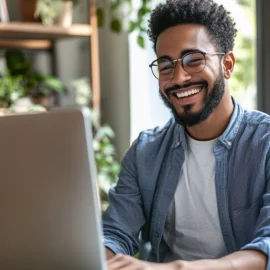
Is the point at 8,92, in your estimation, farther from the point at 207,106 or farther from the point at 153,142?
the point at 207,106

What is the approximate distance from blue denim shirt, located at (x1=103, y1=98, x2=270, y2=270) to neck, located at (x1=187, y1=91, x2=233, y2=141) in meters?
0.02

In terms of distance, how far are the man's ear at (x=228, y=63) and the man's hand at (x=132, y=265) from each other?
587 mm

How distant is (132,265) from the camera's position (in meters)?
1.08

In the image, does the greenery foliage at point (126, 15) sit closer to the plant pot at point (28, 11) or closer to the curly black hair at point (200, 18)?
the plant pot at point (28, 11)

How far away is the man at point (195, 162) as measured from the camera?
1.32 m

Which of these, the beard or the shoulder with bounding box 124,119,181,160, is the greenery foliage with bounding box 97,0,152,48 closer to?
the shoulder with bounding box 124,119,181,160

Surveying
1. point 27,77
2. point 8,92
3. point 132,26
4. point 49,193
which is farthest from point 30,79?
point 49,193

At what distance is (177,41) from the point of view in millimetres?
1350

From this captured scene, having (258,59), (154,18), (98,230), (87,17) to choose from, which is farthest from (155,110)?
(98,230)

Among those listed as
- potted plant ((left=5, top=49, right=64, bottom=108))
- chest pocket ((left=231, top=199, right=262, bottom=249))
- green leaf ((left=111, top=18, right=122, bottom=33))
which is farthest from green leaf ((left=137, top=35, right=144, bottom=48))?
chest pocket ((left=231, top=199, right=262, bottom=249))

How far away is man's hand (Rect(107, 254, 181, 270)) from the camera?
1057 mm

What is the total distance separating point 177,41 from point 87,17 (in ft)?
4.74

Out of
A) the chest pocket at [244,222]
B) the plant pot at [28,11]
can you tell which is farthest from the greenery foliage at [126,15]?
the chest pocket at [244,222]

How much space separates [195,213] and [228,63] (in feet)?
1.39
